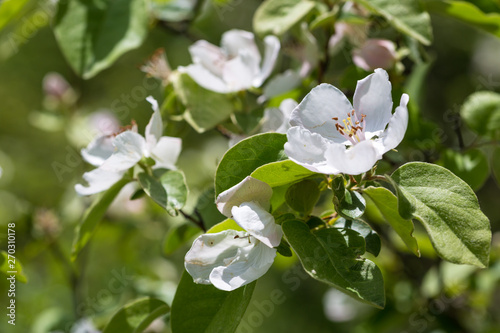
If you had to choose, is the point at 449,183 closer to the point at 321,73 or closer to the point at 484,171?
the point at 484,171

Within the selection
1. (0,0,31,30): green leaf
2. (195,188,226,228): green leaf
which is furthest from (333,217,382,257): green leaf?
(0,0,31,30): green leaf

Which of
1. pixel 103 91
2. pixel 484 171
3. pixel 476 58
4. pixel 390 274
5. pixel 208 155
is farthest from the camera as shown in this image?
pixel 103 91

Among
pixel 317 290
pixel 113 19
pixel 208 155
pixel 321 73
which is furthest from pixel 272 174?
pixel 317 290

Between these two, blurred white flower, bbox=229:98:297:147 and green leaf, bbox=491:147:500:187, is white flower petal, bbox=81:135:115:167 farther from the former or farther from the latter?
green leaf, bbox=491:147:500:187

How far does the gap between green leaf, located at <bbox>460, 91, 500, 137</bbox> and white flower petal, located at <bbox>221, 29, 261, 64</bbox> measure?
1.41 feet

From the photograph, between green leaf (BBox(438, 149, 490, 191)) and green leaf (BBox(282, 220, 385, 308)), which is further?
green leaf (BBox(438, 149, 490, 191))

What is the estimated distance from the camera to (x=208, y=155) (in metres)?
2.56

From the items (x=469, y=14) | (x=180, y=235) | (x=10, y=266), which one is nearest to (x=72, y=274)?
(x=180, y=235)

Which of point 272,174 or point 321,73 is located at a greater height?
point 272,174

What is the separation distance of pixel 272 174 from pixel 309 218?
97mm

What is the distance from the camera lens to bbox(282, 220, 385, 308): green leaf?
2.07 ft

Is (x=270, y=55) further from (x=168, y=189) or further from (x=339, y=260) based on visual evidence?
(x=339, y=260)

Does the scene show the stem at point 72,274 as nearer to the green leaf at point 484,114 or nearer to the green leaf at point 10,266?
the green leaf at point 10,266

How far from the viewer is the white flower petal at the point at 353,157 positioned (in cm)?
62
